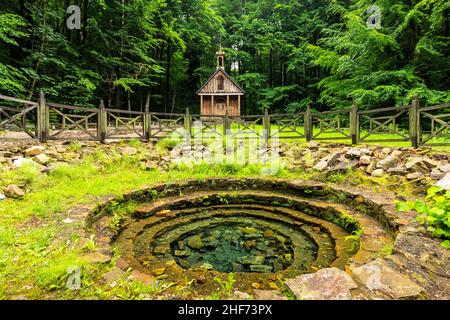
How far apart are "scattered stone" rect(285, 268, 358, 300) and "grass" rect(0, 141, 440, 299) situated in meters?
1.45

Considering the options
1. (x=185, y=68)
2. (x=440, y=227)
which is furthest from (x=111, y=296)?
(x=185, y=68)

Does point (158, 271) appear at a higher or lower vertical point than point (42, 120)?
lower

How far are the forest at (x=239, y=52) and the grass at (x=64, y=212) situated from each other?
7.19 m

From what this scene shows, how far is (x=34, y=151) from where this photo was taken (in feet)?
22.6

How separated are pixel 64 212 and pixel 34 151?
11.2 ft

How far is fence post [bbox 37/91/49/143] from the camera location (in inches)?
290

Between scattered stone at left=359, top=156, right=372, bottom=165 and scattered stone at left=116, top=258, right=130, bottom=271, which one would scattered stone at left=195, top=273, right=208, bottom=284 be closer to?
scattered stone at left=116, top=258, right=130, bottom=271

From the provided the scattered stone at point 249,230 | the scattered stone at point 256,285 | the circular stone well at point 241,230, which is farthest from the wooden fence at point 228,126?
the scattered stone at point 256,285

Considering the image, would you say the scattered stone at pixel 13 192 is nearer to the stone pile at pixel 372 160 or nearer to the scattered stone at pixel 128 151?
the scattered stone at pixel 128 151

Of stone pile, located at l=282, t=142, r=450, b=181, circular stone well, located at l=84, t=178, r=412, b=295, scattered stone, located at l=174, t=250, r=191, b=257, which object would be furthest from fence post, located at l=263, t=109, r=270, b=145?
scattered stone, located at l=174, t=250, r=191, b=257

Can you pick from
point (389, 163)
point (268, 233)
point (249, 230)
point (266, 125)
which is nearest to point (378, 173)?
point (389, 163)

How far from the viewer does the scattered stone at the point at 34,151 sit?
676 centimetres

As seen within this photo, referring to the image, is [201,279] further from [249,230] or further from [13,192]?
[13,192]
